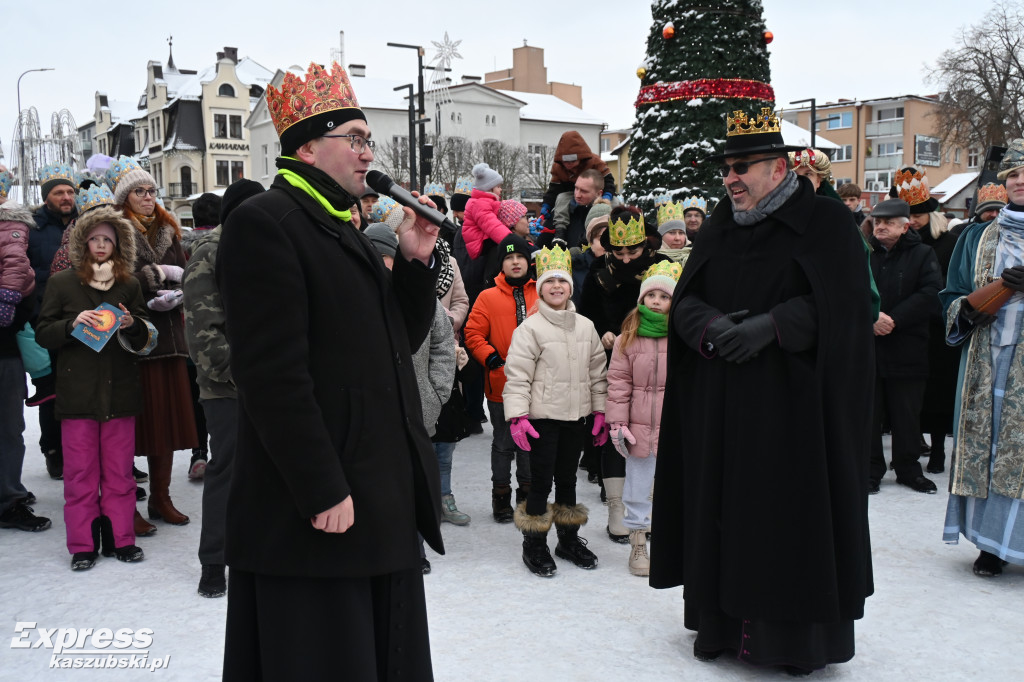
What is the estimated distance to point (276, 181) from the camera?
263cm

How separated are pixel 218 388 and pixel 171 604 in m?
1.20

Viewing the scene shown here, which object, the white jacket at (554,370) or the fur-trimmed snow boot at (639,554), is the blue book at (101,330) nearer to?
the white jacket at (554,370)

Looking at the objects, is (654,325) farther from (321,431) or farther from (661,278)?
(321,431)

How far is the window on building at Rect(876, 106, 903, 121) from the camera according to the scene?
76.9 meters

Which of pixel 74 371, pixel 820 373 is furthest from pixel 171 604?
pixel 820 373

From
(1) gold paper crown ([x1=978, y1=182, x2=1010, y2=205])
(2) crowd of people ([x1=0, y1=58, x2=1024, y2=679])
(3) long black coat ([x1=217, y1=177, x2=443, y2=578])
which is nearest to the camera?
(3) long black coat ([x1=217, y1=177, x2=443, y2=578])

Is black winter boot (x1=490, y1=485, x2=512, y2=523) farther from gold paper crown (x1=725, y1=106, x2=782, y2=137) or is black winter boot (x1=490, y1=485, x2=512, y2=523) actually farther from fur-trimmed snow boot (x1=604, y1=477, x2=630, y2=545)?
gold paper crown (x1=725, y1=106, x2=782, y2=137)

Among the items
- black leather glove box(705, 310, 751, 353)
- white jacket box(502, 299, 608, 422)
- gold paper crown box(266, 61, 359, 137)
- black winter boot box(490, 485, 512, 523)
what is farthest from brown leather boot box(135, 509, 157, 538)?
gold paper crown box(266, 61, 359, 137)

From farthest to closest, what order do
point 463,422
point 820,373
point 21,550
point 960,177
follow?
point 960,177 < point 463,422 < point 21,550 < point 820,373

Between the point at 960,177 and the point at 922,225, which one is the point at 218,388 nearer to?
the point at 922,225

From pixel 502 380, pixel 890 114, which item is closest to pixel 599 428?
pixel 502 380

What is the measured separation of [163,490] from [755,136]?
15.6 ft

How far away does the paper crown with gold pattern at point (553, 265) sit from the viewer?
18.4 feet

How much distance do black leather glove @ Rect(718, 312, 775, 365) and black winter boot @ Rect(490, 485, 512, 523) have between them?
3.01 metres
